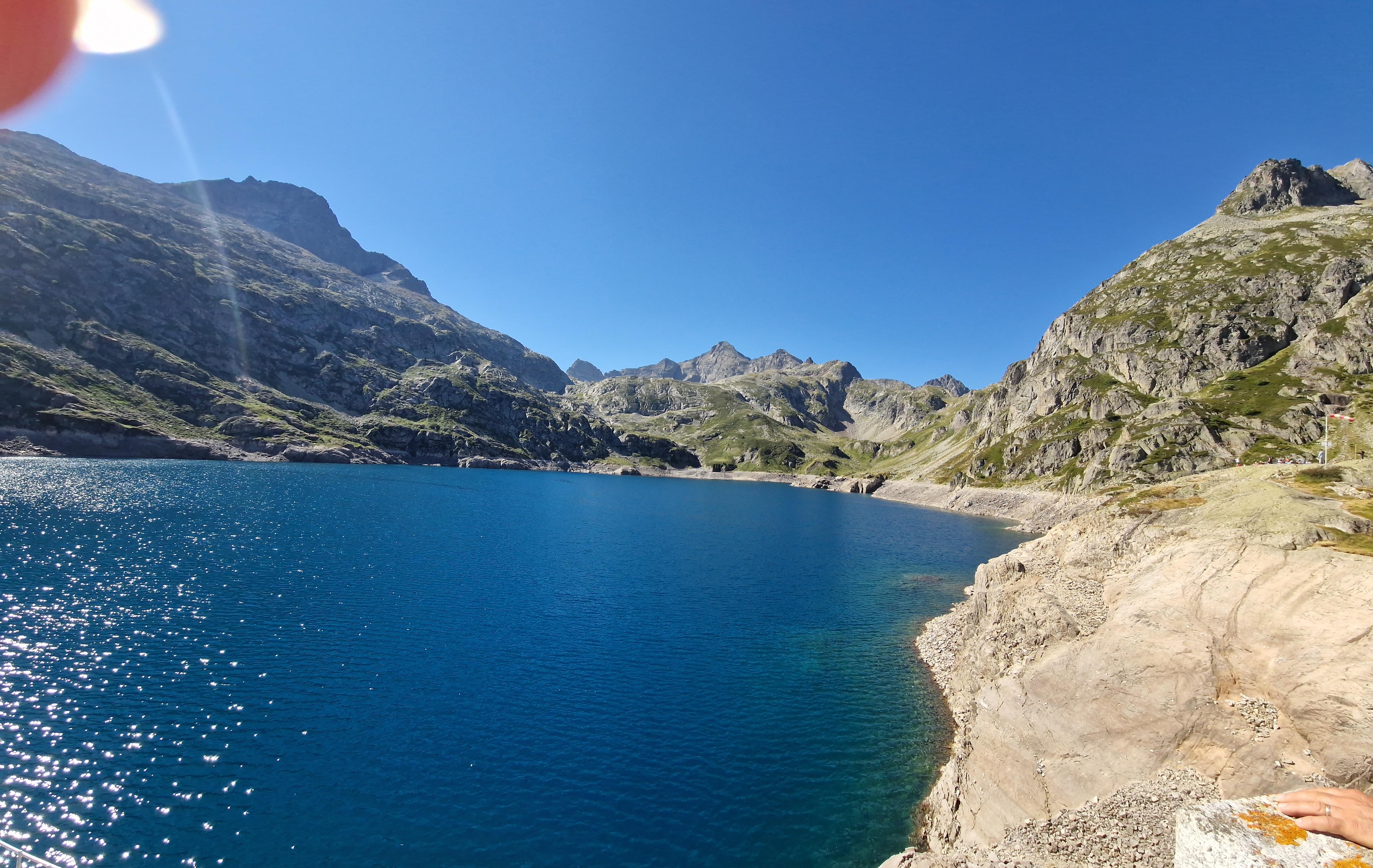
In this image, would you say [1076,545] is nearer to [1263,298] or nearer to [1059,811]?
[1059,811]

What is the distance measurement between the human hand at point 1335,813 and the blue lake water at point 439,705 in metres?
17.0

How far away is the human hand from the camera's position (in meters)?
11.6

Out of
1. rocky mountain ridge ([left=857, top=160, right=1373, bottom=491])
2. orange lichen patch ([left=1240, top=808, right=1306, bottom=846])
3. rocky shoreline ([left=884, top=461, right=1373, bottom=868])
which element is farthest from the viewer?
rocky mountain ridge ([left=857, top=160, right=1373, bottom=491])

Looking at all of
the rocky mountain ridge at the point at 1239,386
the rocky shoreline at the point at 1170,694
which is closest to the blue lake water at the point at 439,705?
the rocky shoreline at the point at 1170,694

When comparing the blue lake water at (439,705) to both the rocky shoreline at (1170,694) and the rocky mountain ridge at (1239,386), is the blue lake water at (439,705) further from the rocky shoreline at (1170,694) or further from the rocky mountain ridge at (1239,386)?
the rocky mountain ridge at (1239,386)

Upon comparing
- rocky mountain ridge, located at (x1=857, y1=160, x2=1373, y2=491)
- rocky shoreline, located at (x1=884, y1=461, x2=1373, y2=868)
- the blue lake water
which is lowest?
the blue lake water

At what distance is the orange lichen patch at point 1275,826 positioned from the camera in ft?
38.7

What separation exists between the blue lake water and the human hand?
1698 centimetres

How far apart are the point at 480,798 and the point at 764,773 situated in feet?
49.9

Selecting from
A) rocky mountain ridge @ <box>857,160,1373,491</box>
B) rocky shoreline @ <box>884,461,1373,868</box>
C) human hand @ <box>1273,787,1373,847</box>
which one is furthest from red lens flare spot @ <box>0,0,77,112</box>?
rocky mountain ridge @ <box>857,160,1373,491</box>

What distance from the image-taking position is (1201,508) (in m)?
33.2

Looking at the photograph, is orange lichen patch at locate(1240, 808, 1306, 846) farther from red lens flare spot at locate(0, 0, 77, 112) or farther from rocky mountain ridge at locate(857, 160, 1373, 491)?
rocky mountain ridge at locate(857, 160, 1373, 491)

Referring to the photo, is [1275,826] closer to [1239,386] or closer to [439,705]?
[439,705]

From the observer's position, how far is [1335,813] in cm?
1187
